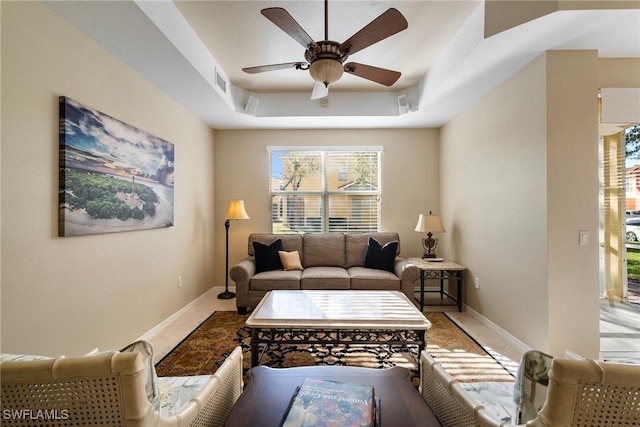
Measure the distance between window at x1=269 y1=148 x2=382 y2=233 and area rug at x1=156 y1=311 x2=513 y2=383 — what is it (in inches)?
81.6

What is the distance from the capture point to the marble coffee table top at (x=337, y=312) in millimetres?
2109

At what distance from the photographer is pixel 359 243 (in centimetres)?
417

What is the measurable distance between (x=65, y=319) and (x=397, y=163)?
4247mm

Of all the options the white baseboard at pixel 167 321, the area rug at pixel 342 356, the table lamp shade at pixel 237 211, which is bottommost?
the area rug at pixel 342 356

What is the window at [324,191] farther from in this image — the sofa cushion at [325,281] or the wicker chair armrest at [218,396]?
the wicker chair armrest at [218,396]

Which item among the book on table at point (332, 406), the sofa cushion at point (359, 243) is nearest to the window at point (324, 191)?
the sofa cushion at point (359, 243)

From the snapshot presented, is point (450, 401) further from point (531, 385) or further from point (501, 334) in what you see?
point (501, 334)

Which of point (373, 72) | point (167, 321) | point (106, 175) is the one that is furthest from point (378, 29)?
point (167, 321)

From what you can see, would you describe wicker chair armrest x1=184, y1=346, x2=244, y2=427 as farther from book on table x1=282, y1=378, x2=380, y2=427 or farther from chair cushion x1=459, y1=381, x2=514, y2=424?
chair cushion x1=459, y1=381, x2=514, y2=424

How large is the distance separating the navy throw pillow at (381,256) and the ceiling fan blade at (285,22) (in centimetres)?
273

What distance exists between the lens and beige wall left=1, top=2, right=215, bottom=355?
1646 mm

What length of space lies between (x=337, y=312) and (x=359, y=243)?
1951 millimetres

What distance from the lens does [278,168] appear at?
15.2 ft

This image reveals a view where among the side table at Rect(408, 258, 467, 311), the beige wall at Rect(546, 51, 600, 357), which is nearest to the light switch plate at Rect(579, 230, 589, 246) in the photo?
the beige wall at Rect(546, 51, 600, 357)
